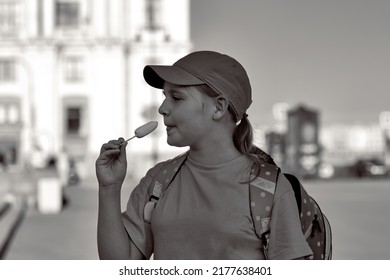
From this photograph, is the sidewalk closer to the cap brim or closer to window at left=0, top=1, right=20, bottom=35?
the cap brim

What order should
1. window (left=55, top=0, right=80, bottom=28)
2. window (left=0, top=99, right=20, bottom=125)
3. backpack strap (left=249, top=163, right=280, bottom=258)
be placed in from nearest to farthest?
backpack strap (left=249, top=163, right=280, bottom=258) < window (left=0, top=99, right=20, bottom=125) < window (left=55, top=0, right=80, bottom=28)

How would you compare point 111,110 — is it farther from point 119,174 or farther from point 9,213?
point 119,174

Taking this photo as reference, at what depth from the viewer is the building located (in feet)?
66.4

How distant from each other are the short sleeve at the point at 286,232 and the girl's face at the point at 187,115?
173mm

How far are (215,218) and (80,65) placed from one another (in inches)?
833

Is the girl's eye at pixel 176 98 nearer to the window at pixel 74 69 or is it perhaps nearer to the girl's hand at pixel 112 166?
the girl's hand at pixel 112 166

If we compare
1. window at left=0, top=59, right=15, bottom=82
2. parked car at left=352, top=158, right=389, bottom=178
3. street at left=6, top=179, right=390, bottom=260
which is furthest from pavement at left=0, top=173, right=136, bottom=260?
parked car at left=352, top=158, right=389, bottom=178

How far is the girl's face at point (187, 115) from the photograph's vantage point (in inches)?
57.9

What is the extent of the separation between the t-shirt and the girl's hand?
0.06 m

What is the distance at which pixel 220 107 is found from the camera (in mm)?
1472

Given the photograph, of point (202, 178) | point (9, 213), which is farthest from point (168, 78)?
point (9, 213)

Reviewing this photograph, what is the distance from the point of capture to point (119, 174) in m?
1.46

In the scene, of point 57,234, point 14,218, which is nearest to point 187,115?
point 57,234
